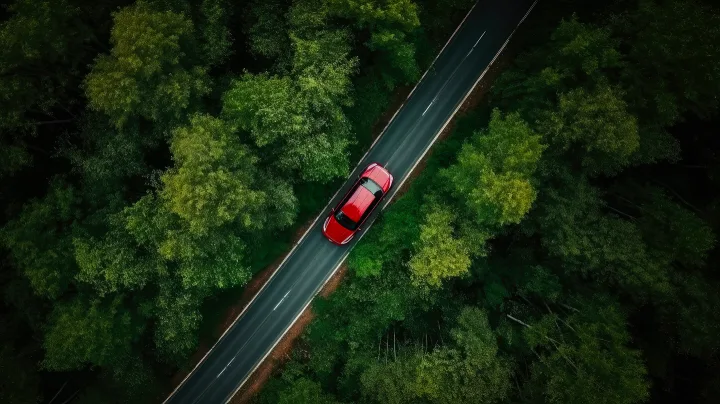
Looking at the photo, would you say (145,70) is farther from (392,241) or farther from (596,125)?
(596,125)

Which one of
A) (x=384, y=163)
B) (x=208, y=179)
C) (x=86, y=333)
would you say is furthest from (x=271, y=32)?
(x=86, y=333)

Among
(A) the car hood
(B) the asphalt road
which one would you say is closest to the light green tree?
(A) the car hood

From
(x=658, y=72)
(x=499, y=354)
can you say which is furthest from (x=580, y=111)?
(x=499, y=354)

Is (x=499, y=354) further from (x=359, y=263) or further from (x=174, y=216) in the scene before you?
(x=174, y=216)

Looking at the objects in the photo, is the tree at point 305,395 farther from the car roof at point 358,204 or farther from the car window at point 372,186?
the car window at point 372,186

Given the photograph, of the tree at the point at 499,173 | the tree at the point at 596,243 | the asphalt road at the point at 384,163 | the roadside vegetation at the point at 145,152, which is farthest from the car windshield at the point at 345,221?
the tree at the point at 596,243

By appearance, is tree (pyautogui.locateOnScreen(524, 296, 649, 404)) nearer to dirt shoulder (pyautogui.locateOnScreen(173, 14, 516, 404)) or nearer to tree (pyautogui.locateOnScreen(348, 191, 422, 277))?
tree (pyautogui.locateOnScreen(348, 191, 422, 277))
